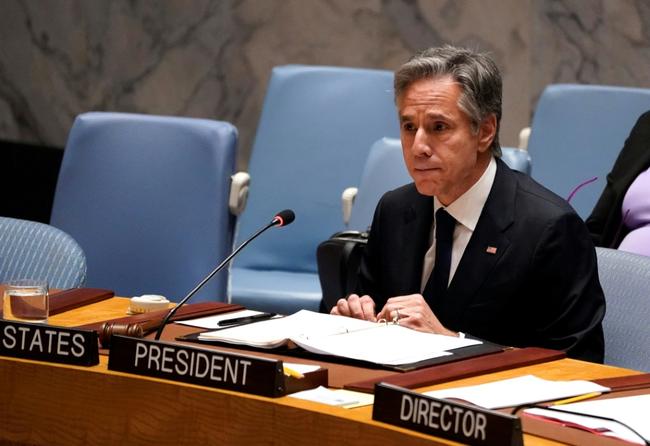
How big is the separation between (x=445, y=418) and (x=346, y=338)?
0.59 meters

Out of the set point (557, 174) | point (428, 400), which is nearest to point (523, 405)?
point (428, 400)

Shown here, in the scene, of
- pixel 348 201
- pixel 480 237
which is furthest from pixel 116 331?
pixel 348 201

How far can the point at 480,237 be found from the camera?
97.7 inches

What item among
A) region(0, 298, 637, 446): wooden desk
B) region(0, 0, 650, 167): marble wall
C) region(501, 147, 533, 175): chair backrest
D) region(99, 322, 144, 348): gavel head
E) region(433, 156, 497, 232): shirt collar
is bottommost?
region(0, 298, 637, 446): wooden desk

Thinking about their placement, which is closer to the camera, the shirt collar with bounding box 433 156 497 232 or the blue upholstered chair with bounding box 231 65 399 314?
the shirt collar with bounding box 433 156 497 232

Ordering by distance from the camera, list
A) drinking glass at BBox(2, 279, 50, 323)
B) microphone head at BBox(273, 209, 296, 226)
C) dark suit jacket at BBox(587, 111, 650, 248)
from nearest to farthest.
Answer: drinking glass at BBox(2, 279, 50, 323)
microphone head at BBox(273, 209, 296, 226)
dark suit jacket at BBox(587, 111, 650, 248)

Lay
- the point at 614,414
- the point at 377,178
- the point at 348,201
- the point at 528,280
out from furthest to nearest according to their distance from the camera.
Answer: the point at 348,201 → the point at 377,178 → the point at 528,280 → the point at 614,414

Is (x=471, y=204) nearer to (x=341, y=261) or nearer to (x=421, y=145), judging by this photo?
(x=421, y=145)

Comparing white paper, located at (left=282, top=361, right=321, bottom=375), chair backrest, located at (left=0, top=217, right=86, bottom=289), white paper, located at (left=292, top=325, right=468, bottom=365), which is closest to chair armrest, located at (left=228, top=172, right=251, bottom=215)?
chair backrest, located at (left=0, top=217, right=86, bottom=289)

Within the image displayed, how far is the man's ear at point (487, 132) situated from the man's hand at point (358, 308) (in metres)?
0.42

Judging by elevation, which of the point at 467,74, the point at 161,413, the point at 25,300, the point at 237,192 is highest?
the point at 467,74

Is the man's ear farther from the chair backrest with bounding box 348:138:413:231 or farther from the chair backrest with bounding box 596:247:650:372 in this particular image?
the chair backrest with bounding box 348:138:413:231

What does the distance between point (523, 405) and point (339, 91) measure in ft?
8.04

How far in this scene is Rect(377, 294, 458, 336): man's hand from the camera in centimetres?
224
